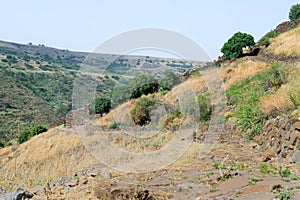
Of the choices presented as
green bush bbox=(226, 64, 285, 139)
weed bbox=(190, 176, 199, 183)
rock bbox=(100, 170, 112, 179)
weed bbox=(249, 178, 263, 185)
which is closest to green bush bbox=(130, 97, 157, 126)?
green bush bbox=(226, 64, 285, 139)

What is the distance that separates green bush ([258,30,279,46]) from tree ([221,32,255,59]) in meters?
0.80

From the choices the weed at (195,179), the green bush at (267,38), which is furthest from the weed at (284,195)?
the green bush at (267,38)

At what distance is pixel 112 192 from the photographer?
558cm

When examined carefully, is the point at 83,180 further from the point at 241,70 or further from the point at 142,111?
the point at 241,70

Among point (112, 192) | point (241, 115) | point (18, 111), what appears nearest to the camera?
point (112, 192)

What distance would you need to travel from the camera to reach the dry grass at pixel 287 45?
2141cm

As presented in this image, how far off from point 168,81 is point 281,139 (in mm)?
18339

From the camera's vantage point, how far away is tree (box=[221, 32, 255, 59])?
28016mm

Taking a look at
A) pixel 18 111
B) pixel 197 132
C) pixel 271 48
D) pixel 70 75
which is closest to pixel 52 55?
pixel 70 75

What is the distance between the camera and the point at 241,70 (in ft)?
74.5

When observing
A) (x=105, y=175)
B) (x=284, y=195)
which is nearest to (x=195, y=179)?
(x=105, y=175)

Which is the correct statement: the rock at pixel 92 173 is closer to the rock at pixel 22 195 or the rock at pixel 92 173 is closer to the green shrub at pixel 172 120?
the rock at pixel 22 195

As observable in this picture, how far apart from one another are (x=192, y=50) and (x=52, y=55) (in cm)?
10134

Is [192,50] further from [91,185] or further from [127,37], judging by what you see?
[91,185]
